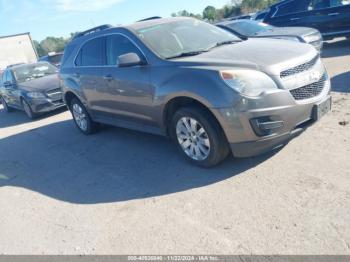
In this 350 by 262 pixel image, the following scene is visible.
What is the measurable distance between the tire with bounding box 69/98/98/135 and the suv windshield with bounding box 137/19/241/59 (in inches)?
98.0

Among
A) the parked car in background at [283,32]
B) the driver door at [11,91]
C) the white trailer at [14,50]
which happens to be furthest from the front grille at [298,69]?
Result: the white trailer at [14,50]

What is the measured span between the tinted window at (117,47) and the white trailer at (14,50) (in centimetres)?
2778

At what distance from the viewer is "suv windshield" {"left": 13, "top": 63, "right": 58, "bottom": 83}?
1162cm

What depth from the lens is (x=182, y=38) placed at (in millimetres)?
5238

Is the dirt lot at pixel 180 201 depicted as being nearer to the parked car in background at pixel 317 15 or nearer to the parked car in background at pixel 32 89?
the parked car in background at pixel 32 89

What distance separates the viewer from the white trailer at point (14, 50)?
3183cm

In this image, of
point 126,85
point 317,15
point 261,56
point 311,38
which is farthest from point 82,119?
point 317,15

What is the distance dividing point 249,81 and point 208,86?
46cm

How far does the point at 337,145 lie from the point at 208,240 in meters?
2.25

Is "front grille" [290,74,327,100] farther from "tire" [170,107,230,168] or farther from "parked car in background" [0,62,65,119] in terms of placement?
"parked car in background" [0,62,65,119]

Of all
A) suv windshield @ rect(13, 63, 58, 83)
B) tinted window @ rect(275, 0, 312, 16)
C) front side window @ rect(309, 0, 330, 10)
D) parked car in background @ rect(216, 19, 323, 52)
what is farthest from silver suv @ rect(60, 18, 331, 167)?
tinted window @ rect(275, 0, 312, 16)

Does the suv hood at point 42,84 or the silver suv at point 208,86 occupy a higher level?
the silver suv at point 208,86

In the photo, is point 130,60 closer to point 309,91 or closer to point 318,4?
point 309,91

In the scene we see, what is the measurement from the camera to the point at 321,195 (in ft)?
11.7
